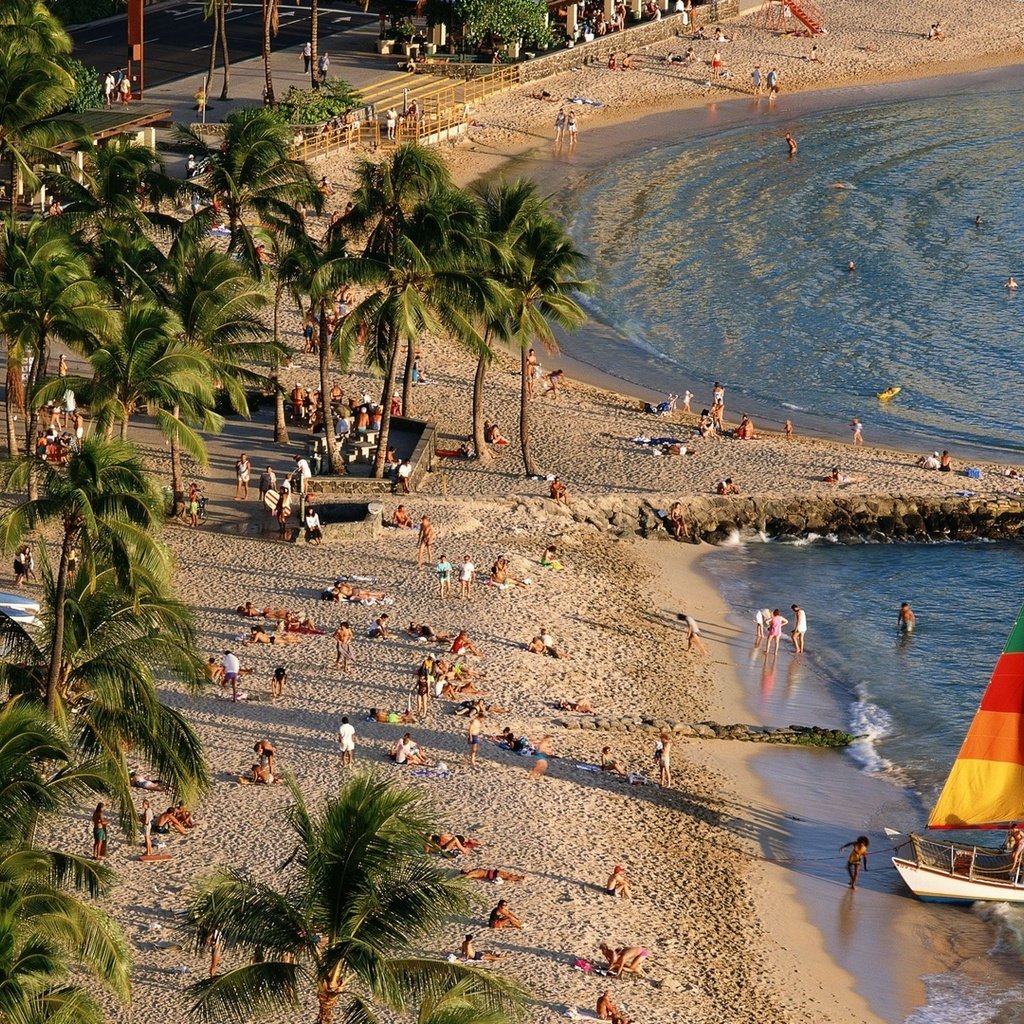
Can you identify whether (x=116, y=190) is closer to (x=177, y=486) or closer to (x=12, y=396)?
(x=12, y=396)

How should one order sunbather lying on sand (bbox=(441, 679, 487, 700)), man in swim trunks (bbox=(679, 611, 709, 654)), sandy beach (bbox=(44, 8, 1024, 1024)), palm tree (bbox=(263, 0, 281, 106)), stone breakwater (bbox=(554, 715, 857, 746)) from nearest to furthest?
sandy beach (bbox=(44, 8, 1024, 1024))
sunbather lying on sand (bbox=(441, 679, 487, 700))
stone breakwater (bbox=(554, 715, 857, 746))
man in swim trunks (bbox=(679, 611, 709, 654))
palm tree (bbox=(263, 0, 281, 106))

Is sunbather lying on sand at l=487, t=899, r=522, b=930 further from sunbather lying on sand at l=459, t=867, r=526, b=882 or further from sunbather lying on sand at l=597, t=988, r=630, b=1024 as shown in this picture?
sunbather lying on sand at l=597, t=988, r=630, b=1024

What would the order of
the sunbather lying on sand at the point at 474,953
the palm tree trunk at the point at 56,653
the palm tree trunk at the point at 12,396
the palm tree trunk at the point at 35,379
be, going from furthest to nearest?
the palm tree trunk at the point at 12,396, the palm tree trunk at the point at 35,379, the sunbather lying on sand at the point at 474,953, the palm tree trunk at the point at 56,653

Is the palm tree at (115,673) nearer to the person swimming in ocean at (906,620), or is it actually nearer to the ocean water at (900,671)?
the ocean water at (900,671)

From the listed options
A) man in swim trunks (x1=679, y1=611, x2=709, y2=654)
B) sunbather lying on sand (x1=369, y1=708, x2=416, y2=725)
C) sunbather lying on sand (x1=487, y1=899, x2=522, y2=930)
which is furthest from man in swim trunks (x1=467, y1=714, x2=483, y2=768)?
man in swim trunks (x1=679, y1=611, x2=709, y2=654)

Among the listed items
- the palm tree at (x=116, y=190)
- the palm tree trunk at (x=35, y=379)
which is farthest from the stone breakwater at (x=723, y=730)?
the palm tree at (x=116, y=190)

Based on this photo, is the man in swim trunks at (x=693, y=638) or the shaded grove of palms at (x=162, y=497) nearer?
the shaded grove of palms at (x=162, y=497)

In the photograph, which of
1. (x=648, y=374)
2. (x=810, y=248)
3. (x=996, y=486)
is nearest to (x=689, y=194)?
(x=810, y=248)
